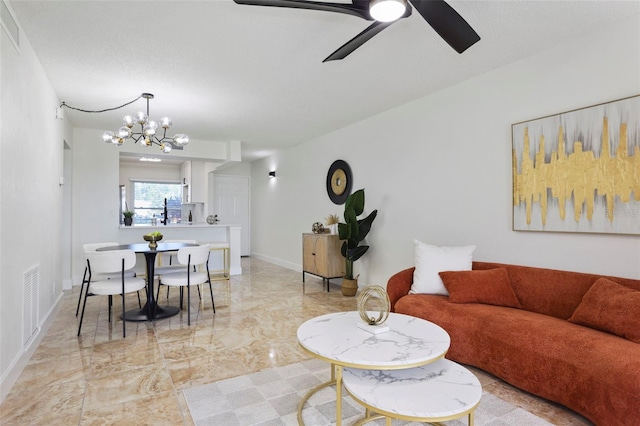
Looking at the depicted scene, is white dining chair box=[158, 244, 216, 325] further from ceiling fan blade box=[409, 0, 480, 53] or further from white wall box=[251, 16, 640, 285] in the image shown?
ceiling fan blade box=[409, 0, 480, 53]

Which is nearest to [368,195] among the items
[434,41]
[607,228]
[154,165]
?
[434,41]

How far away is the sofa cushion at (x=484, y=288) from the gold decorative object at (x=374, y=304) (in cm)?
112

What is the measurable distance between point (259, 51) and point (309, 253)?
3.36 meters

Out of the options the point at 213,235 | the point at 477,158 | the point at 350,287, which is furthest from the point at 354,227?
the point at 213,235

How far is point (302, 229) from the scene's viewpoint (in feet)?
22.3

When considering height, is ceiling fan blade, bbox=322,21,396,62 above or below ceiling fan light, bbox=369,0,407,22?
above

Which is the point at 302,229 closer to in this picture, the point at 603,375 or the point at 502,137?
the point at 502,137

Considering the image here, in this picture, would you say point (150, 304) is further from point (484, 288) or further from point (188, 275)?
point (484, 288)

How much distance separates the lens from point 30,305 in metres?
2.87

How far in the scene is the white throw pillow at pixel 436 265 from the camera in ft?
10.3

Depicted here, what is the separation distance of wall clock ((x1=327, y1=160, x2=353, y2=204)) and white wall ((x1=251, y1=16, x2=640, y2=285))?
0.41ft

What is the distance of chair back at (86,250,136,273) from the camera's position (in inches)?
131

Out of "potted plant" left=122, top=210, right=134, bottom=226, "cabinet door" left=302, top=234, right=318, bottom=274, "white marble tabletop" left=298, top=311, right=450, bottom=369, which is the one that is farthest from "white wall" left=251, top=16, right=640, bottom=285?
"potted plant" left=122, top=210, right=134, bottom=226

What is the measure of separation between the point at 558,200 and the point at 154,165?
9390mm
